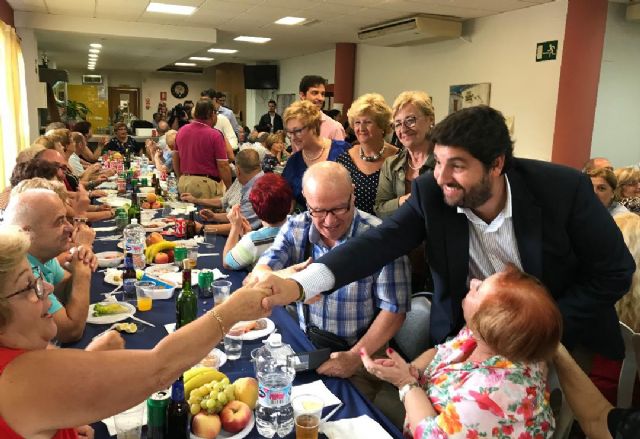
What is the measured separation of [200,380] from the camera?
1.49m

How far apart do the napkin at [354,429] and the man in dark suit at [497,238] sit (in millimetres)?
405

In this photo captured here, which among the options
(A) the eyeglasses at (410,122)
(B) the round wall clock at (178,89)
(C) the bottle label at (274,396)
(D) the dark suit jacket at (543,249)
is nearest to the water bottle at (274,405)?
(C) the bottle label at (274,396)

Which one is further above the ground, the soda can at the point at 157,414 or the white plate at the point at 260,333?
the soda can at the point at 157,414

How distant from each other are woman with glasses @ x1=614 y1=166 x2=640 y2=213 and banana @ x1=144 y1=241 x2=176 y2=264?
3382mm

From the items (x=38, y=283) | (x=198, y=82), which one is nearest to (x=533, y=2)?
(x=38, y=283)

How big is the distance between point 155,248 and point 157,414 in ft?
6.00

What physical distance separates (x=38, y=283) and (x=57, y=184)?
63.0 inches

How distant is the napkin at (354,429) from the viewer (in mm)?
1394

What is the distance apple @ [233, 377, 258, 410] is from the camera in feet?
4.80

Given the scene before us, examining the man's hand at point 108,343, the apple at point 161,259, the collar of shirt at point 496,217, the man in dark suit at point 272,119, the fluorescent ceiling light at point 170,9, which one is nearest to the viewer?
the man's hand at point 108,343

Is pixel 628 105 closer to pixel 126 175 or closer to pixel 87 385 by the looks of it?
pixel 126 175

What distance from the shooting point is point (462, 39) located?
8164 millimetres

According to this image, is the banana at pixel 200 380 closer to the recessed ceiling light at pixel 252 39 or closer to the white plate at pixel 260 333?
the white plate at pixel 260 333

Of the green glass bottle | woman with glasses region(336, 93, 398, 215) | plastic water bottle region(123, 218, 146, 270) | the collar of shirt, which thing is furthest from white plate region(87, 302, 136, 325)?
woman with glasses region(336, 93, 398, 215)
